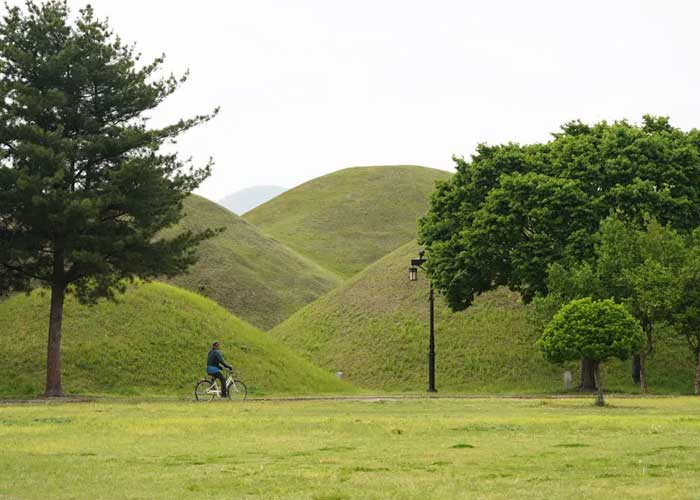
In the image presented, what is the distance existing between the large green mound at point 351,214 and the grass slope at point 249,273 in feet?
47.2

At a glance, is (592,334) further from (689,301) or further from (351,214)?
(351,214)

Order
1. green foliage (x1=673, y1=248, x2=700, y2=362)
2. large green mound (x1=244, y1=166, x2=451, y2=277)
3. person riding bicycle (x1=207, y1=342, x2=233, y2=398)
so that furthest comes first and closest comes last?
large green mound (x1=244, y1=166, x2=451, y2=277)
green foliage (x1=673, y1=248, x2=700, y2=362)
person riding bicycle (x1=207, y1=342, x2=233, y2=398)

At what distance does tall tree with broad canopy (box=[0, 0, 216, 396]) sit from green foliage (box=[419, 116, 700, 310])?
19124 mm

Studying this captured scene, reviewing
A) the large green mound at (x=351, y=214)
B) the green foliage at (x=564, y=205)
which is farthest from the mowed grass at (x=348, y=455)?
the large green mound at (x=351, y=214)

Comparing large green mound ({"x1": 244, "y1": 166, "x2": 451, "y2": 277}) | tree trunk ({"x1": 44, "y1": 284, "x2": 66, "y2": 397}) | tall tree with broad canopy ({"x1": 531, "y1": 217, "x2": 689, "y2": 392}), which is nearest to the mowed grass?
tree trunk ({"x1": 44, "y1": 284, "x2": 66, "y2": 397})

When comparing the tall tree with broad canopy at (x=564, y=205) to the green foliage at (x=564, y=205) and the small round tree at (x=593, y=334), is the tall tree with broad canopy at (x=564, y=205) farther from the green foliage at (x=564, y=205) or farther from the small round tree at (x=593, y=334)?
the small round tree at (x=593, y=334)

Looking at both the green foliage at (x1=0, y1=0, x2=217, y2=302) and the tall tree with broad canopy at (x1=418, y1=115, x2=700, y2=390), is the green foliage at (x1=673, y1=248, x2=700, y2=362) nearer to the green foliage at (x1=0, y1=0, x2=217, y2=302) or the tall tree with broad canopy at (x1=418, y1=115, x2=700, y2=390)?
the tall tree with broad canopy at (x1=418, y1=115, x2=700, y2=390)

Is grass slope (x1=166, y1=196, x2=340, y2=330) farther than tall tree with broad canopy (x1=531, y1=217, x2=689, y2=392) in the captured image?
Yes

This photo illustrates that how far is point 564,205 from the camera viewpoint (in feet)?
172

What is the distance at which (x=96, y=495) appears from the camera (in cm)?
1234

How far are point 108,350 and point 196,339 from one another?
5255 mm

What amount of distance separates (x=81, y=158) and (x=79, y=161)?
1.92 ft

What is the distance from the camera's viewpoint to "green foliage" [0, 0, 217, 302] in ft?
126

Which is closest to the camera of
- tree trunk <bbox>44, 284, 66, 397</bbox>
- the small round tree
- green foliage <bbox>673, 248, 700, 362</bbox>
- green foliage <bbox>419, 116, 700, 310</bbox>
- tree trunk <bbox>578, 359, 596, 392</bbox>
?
the small round tree
